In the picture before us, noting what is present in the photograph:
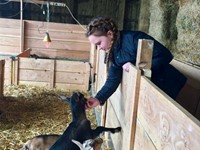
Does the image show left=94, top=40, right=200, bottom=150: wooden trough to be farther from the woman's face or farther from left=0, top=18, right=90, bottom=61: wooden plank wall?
left=0, top=18, right=90, bottom=61: wooden plank wall

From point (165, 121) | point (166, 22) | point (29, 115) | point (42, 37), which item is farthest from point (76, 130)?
point (42, 37)

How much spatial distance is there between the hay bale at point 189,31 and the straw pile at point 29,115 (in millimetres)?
1609

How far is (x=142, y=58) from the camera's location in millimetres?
1492

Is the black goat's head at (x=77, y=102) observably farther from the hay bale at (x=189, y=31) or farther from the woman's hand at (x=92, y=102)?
the hay bale at (x=189, y=31)

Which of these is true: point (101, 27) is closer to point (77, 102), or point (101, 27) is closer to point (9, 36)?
point (77, 102)

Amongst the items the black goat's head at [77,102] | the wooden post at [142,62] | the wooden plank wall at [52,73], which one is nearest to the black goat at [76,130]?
the black goat's head at [77,102]

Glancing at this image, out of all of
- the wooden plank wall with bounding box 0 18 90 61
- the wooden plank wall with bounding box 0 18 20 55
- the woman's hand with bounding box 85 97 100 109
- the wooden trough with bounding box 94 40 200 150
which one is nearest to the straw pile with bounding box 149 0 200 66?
the woman's hand with bounding box 85 97 100 109

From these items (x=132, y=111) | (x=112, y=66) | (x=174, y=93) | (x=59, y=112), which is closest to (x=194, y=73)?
(x=174, y=93)

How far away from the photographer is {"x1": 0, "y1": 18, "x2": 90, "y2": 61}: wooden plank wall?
791cm

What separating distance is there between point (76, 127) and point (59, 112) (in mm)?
1912

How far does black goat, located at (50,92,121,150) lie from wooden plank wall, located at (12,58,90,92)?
9.54ft

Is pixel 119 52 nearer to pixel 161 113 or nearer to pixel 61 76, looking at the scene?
pixel 161 113

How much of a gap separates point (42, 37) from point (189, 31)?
5.07 meters

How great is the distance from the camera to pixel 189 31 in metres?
3.87
